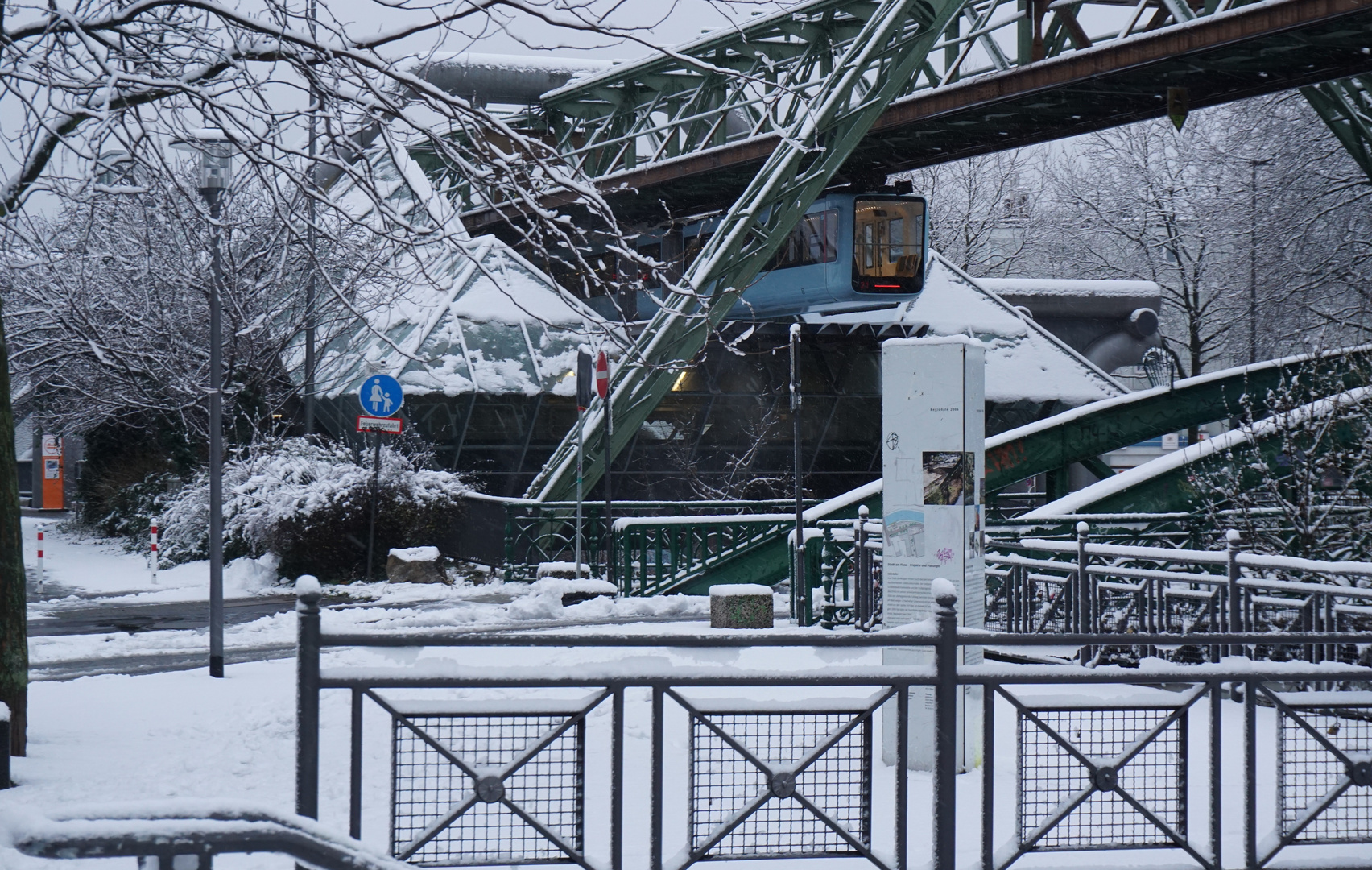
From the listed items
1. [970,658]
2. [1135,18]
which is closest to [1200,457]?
[1135,18]

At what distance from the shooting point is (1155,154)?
42.5m

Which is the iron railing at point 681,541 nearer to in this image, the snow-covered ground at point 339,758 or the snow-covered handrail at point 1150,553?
the snow-covered handrail at point 1150,553

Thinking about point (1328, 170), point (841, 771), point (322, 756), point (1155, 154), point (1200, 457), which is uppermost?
point (1155, 154)

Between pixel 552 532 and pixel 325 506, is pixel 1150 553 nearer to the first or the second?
pixel 552 532

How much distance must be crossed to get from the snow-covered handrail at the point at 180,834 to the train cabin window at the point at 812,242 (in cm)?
2289

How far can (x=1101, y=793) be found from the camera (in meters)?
5.60

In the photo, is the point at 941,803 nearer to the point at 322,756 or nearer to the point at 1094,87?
the point at 322,756

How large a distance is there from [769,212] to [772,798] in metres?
19.7

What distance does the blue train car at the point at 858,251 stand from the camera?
25156mm

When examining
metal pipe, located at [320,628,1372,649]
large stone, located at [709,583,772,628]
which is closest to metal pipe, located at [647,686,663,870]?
metal pipe, located at [320,628,1372,649]

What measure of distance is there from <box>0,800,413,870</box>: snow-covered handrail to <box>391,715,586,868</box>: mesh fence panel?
2.17 metres

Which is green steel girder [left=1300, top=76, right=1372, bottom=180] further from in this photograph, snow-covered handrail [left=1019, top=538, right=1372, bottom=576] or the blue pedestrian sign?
the blue pedestrian sign

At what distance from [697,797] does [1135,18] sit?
18341mm

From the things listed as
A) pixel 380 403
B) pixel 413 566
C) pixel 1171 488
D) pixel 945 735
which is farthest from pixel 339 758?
pixel 1171 488
